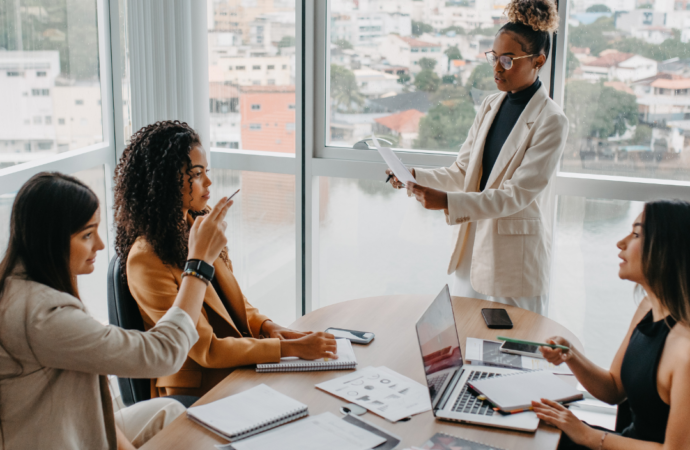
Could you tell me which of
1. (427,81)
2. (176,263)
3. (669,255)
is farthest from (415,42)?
(669,255)

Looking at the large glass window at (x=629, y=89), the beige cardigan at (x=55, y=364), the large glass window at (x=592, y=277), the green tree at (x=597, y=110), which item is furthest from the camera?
the large glass window at (x=592, y=277)

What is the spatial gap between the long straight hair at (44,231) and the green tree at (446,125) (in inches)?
82.8

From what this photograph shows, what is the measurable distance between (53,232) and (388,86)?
2.17 meters

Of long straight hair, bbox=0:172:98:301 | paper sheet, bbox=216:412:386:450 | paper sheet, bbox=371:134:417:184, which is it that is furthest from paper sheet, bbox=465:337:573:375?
long straight hair, bbox=0:172:98:301

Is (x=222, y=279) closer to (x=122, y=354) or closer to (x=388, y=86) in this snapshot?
(x=122, y=354)

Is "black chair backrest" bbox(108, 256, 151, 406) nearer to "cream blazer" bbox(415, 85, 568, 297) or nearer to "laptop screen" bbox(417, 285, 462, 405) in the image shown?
"laptop screen" bbox(417, 285, 462, 405)

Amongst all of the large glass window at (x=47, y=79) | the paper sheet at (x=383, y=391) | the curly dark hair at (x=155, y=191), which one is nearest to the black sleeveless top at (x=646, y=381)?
the paper sheet at (x=383, y=391)

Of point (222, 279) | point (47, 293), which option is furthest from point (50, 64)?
point (47, 293)

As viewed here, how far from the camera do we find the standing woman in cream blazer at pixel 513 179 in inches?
95.2

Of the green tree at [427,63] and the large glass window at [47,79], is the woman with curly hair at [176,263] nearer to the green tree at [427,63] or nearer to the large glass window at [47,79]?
the large glass window at [47,79]

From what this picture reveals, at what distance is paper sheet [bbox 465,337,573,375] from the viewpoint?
1.76m

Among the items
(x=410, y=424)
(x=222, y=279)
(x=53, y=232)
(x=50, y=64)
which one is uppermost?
(x=50, y=64)

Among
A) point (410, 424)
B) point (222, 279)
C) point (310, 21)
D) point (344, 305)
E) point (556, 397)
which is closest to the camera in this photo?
Result: point (410, 424)

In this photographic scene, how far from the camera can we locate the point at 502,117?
2641 mm
